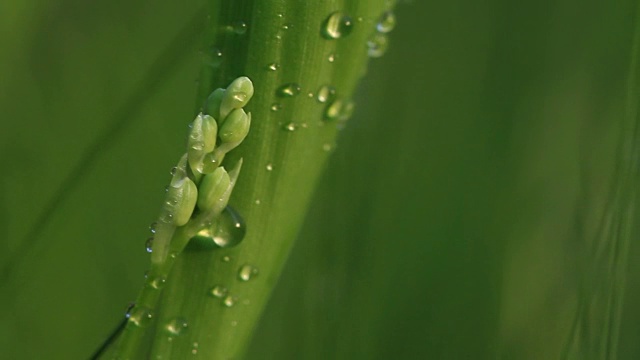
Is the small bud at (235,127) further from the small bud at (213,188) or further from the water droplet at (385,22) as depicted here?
the water droplet at (385,22)

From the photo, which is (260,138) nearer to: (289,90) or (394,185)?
(289,90)

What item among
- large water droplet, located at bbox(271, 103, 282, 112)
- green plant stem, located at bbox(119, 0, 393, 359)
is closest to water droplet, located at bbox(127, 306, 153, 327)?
green plant stem, located at bbox(119, 0, 393, 359)

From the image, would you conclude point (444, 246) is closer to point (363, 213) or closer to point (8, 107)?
point (363, 213)

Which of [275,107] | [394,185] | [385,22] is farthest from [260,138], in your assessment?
[394,185]

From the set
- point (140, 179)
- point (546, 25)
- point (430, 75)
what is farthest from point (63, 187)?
point (546, 25)

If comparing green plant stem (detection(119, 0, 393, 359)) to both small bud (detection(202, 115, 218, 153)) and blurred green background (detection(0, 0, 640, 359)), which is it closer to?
small bud (detection(202, 115, 218, 153))

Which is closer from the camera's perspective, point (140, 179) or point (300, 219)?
point (300, 219)
